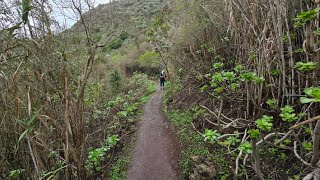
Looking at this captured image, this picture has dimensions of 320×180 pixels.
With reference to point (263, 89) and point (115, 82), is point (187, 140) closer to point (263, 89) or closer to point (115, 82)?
point (263, 89)

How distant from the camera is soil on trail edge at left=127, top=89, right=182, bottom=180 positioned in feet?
16.1

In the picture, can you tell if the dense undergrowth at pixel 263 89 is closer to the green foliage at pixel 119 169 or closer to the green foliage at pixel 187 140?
the green foliage at pixel 187 140

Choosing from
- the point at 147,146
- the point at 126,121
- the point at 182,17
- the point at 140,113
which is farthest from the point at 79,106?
the point at 182,17

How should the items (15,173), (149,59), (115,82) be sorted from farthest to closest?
(149,59)
(115,82)
(15,173)

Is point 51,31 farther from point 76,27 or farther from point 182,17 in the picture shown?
point 182,17

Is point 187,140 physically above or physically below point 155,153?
above

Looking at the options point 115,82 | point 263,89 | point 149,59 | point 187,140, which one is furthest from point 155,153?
point 149,59

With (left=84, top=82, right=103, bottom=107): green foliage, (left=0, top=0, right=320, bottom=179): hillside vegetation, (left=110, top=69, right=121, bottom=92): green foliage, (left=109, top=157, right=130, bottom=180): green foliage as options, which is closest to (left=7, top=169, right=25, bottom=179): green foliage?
(left=0, top=0, right=320, bottom=179): hillside vegetation

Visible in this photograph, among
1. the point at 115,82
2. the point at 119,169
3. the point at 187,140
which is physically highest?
the point at 115,82

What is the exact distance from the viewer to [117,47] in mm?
24656

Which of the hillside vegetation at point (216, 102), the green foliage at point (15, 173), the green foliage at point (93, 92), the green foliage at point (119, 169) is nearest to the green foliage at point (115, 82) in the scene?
the green foliage at point (93, 92)

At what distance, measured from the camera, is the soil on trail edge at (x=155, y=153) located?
4.90m

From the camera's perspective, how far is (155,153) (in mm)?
5801

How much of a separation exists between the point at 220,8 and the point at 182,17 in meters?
3.01
